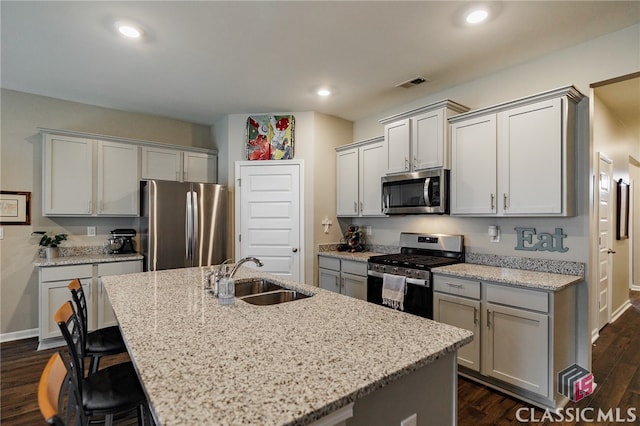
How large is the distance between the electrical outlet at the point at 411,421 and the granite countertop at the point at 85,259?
3.59m

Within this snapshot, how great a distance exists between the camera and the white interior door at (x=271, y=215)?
4227 mm

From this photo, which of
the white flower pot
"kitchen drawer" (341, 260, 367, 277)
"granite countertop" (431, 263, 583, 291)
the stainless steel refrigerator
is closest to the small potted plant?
the white flower pot

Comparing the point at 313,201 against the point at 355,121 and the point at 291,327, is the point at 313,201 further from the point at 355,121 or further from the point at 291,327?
the point at 291,327

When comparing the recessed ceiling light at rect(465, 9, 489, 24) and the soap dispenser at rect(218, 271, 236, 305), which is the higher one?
the recessed ceiling light at rect(465, 9, 489, 24)

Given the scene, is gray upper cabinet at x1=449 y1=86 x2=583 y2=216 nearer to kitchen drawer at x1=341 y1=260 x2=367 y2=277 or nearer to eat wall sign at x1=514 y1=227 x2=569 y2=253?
eat wall sign at x1=514 y1=227 x2=569 y2=253

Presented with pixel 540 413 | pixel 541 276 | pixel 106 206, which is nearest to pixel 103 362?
pixel 106 206

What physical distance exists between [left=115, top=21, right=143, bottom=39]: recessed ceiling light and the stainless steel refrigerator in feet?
5.69

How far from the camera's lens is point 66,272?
347 centimetres

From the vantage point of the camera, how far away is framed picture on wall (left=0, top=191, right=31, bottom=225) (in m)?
3.56

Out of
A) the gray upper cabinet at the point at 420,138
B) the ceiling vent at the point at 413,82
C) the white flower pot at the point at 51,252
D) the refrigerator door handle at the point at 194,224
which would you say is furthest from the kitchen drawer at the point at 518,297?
the white flower pot at the point at 51,252

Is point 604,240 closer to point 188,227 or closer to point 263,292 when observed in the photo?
point 263,292

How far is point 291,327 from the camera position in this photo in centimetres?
143

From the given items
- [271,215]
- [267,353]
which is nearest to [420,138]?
[271,215]

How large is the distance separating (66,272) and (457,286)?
3.91 metres
